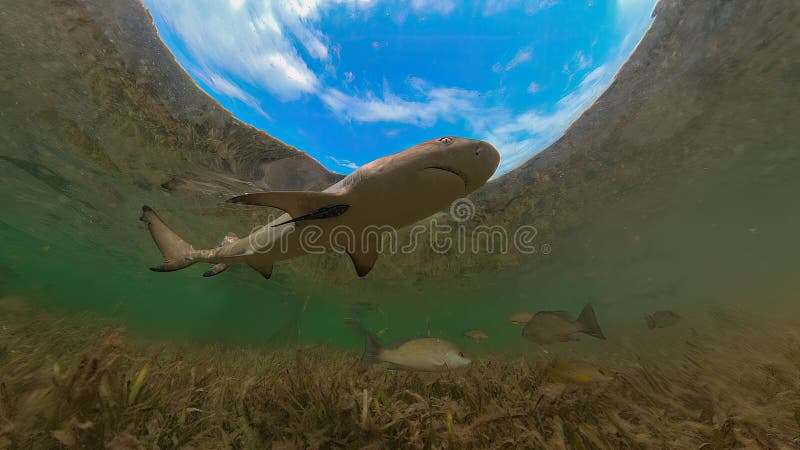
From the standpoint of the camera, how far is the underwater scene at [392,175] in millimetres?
2674

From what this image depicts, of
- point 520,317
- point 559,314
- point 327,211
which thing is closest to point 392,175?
point 327,211

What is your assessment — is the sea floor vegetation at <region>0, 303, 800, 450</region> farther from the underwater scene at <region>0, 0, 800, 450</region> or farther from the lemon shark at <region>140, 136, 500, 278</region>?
the lemon shark at <region>140, 136, 500, 278</region>

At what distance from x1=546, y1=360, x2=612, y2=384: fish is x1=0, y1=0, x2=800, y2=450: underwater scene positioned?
3 cm

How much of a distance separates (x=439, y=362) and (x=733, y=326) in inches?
702

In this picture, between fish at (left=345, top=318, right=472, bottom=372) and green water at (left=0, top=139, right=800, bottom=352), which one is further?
green water at (left=0, top=139, right=800, bottom=352)

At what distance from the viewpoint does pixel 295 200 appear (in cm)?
361

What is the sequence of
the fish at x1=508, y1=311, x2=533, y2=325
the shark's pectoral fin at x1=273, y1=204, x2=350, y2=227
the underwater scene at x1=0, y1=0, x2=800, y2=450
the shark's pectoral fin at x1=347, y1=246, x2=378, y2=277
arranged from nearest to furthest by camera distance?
the underwater scene at x1=0, y1=0, x2=800, y2=450
the shark's pectoral fin at x1=273, y1=204, x2=350, y2=227
the shark's pectoral fin at x1=347, y1=246, x2=378, y2=277
the fish at x1=508, y1=311, x2=533, y2=325

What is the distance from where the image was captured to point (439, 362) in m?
3.68

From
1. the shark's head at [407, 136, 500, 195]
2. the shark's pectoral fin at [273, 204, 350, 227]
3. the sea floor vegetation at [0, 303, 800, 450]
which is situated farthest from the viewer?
the shark's pectoral fin at [273, 204, 350, 227]

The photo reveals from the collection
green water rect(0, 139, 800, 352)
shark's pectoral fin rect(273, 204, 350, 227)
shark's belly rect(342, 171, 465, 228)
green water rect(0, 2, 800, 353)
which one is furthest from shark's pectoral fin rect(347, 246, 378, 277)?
green water rect(0, 2, 800, 353)

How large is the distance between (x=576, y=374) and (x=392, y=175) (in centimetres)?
295

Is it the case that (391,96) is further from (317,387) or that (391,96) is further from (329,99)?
(317,387)

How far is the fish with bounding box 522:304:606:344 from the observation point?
549 centimetres

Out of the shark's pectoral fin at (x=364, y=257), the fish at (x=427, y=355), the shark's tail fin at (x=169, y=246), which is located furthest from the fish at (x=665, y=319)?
the shark's tail fin at (x=169, y=246)
